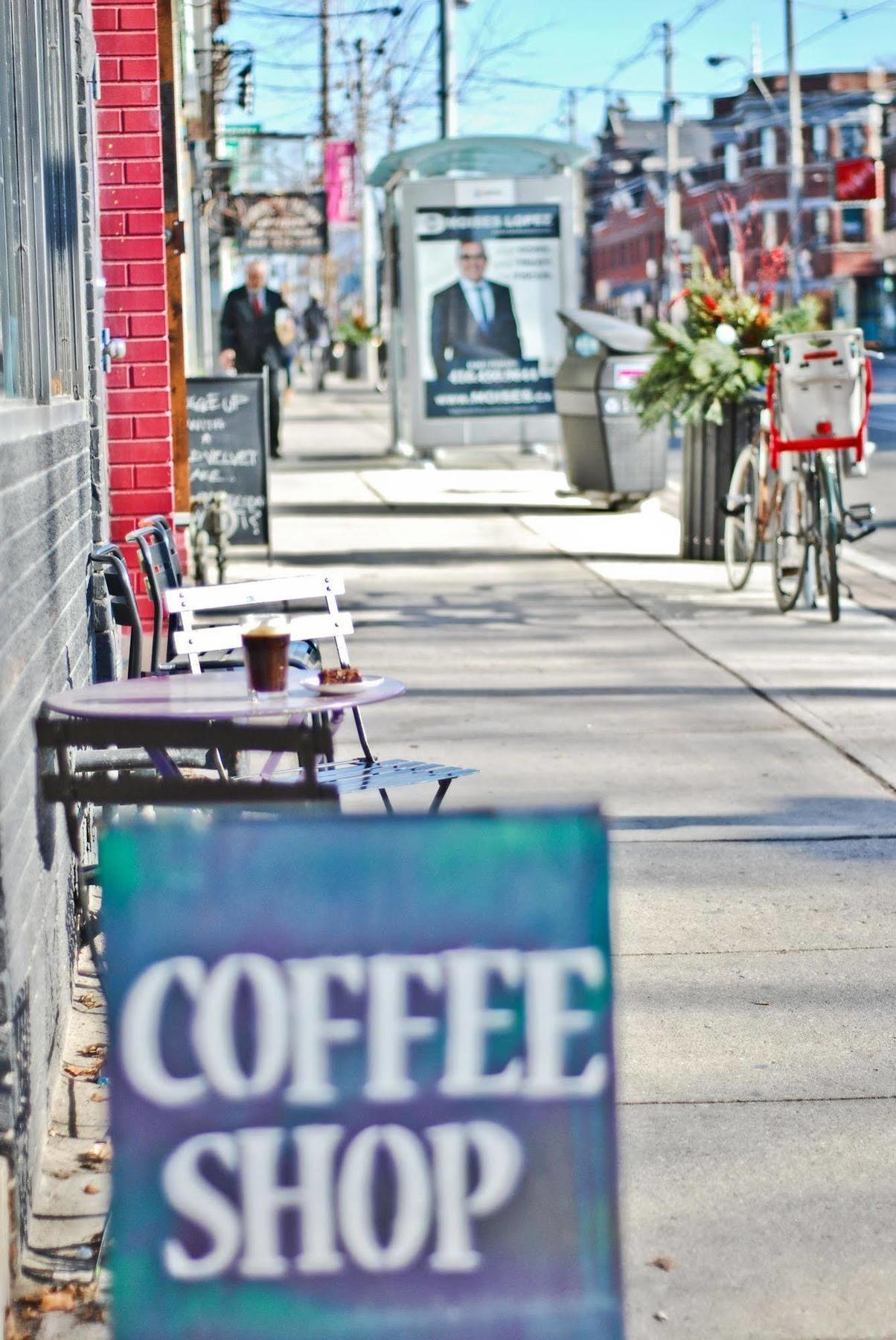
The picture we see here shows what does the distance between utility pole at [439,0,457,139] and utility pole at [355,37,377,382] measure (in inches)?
332

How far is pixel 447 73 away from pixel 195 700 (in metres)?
23.5


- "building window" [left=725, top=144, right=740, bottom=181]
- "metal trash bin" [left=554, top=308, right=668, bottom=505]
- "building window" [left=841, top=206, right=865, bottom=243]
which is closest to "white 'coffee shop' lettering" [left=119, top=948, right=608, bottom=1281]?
"metal trash bin" [left=554, top=308, right=668, bottom=505]

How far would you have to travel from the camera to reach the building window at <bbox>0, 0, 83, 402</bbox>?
13.1ft

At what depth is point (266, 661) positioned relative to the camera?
428cm

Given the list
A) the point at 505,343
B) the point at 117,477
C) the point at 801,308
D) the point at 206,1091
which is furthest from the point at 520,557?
the point at 206,1091

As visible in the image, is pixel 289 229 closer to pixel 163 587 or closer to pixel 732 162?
pixel 163 587

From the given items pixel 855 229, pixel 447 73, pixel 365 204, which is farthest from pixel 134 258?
pixel 855 229

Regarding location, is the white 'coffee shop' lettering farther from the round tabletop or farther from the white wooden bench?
the white wooden bench

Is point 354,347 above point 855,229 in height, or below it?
below

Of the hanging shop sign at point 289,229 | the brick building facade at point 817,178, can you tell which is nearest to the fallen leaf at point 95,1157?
the hanging shop sign at point 289,229

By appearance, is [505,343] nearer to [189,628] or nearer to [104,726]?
[189,628]

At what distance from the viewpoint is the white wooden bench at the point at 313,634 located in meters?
5.20

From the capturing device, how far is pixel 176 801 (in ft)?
10.9

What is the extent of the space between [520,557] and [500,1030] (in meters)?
11.2
